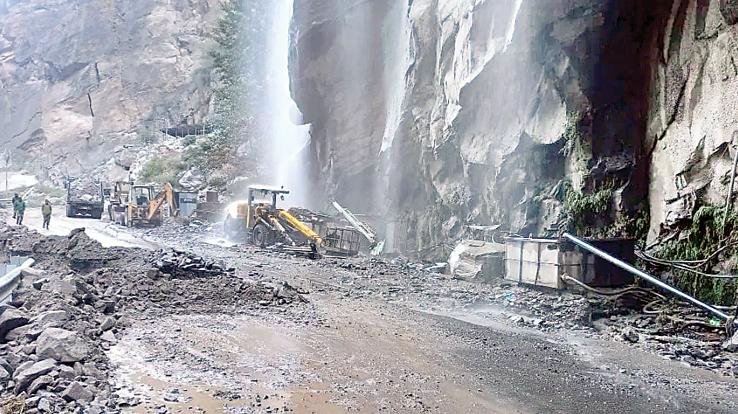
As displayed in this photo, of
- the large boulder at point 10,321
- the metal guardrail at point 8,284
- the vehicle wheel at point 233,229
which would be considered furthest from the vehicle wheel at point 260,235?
the large boulder at point 10,321

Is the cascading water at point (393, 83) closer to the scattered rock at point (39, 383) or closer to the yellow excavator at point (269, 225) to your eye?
the yellow excavator at point (269, 225)

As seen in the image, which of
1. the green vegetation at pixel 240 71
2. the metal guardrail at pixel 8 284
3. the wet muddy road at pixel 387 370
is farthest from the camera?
the green vegetation at pixel 240 71

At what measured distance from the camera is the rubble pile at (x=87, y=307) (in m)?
5.44

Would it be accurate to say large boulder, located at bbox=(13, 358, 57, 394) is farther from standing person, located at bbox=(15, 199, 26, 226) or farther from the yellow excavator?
standing person, located at bbox=(15, 199, 26, 226)

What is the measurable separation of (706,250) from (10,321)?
10.5 metres

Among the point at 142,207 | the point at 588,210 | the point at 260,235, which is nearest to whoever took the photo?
the point at 588,210

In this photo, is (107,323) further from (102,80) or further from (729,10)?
(102,80)

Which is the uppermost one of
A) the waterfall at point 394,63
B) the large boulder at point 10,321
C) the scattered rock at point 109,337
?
the waterfall at point 394,63

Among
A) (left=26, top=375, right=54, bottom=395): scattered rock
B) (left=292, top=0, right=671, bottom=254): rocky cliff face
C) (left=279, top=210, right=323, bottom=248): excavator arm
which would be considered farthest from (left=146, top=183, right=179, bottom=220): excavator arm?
(left=26, top=375, right=54, bottom=395): scattered rock

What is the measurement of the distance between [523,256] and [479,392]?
5618 mm

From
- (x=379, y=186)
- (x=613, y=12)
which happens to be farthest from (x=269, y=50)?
(x=613, y=12)

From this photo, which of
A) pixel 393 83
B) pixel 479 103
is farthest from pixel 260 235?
pixel 393 83

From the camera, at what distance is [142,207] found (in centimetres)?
2623

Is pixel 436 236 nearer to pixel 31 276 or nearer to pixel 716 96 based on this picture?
pixel 716 96
